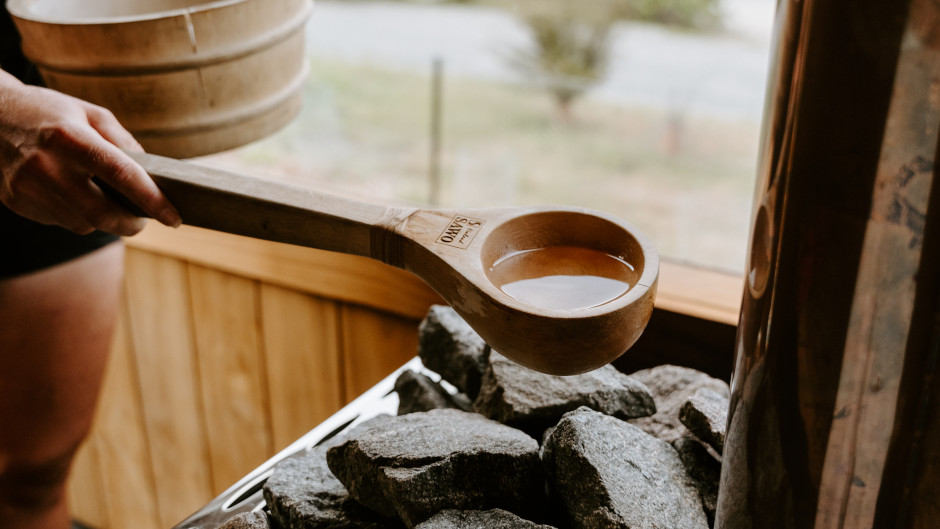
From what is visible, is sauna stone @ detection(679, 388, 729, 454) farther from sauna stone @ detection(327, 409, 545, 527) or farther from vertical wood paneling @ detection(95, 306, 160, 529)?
vertical wood paneling @ detection(95, 306, 160, 529)

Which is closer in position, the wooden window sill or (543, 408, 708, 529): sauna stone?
(543, 408, 708, 529): sauna stone

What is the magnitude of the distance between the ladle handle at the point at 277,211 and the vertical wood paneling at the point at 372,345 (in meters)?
0.46

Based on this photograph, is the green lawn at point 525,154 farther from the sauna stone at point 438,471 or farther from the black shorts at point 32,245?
the sauna stone at point 438,471

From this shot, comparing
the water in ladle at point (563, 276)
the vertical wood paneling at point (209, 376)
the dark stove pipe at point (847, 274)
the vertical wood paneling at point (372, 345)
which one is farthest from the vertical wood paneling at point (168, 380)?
the dark stove pipe at point (847, 274)

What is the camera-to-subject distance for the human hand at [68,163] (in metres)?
0.64

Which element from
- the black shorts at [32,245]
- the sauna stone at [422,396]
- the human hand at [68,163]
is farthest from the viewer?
the black shorts at [32,245]

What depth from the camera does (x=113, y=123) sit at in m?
0.70

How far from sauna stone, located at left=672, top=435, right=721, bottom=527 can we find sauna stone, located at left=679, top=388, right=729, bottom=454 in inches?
0.5

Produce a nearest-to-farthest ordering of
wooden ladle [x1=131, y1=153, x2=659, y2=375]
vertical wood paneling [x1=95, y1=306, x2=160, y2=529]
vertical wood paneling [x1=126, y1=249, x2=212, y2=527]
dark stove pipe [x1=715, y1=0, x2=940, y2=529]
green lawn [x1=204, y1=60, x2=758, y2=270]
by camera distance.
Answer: dark stove pipe [x1=715, y1=0, x2=940, y2=529] < wooden ladle [x1=131, y1=153, x2=659, y2=375] < vertical wood paneling [x1=126, y1=249, x2=212, y2=527] < vertical wood paneling [x1=95, y1=306, x2=160, y2=529] < green lawn [x1=204, y1=60, x2=758, y2=270]

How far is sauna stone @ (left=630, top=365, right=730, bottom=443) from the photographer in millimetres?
689

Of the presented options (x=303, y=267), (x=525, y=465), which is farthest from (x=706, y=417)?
(x=303, y=267)

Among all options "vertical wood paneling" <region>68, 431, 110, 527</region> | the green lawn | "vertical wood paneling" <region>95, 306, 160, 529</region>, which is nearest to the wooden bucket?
"vertical wood paneling" <region>95, 306, 160, 529</region>

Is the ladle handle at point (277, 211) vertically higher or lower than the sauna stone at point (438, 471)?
higher

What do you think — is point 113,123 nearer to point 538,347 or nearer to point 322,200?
point 322,200
